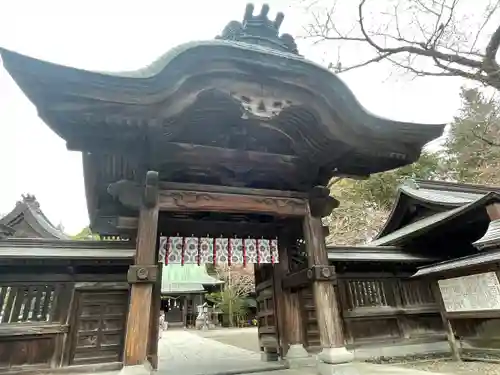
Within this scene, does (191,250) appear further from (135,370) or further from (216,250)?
(135,370)

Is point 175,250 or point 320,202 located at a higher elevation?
point 320,202

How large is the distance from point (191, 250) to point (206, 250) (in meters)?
0.31

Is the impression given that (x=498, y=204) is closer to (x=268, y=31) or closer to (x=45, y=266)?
(x=268, y=31)

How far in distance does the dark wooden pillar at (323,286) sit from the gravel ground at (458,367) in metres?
2.73

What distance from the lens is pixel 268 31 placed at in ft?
17.3

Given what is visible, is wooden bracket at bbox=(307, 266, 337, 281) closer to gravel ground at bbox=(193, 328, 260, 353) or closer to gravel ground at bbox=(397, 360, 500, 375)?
gravel ground at bbox=(397, 360, 500, 375)

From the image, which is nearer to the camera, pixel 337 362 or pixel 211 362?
pixel 337 362

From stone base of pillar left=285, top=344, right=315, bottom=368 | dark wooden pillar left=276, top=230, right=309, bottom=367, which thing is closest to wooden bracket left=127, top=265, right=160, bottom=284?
dark wooden pillar left=276, top=230, right=309, bottom=367

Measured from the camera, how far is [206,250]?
6.66 meters

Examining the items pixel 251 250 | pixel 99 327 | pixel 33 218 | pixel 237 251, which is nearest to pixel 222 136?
pixel 237 251

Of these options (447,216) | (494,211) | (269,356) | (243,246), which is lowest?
(269,356)

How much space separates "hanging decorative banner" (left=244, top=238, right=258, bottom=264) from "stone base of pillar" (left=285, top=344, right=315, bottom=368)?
6.13ft

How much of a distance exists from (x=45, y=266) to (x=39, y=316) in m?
0.96

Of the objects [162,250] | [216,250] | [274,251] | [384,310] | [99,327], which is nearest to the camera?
[162,250]
